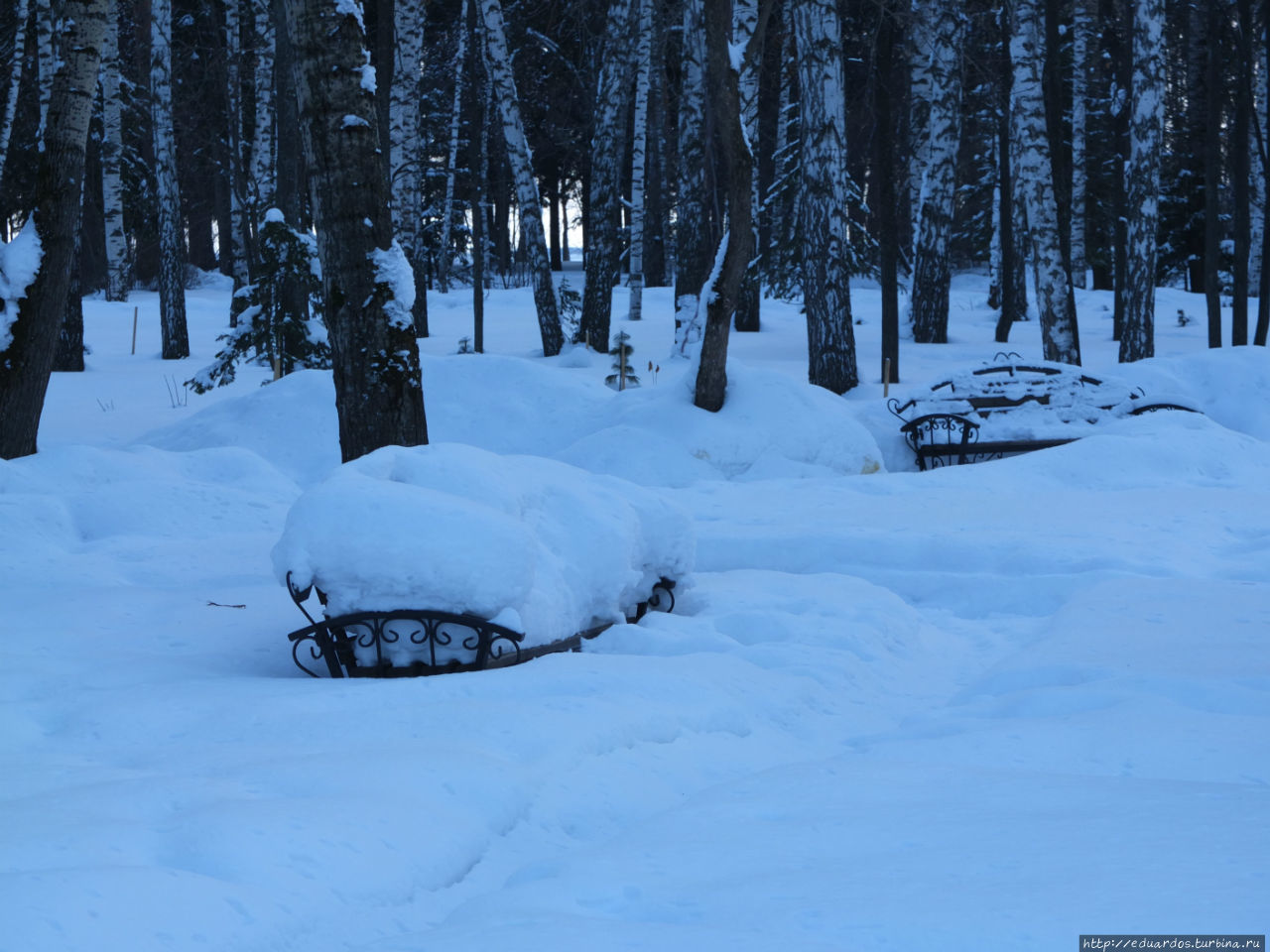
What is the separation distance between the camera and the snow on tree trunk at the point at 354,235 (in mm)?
5688

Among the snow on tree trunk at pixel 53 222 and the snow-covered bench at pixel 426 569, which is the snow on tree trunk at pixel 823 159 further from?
the snow-covered bench at pixel 426 569

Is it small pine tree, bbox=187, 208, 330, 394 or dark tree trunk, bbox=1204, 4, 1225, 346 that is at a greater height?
dark tree trunk, bbox=1204, 4, 1225, 346

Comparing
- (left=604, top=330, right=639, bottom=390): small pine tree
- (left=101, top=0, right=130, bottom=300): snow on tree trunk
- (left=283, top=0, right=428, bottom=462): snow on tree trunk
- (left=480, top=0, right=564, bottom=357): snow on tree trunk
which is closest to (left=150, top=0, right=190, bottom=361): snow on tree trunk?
(left=101, top=0, right=130, bottom=300): snow on tree trunk

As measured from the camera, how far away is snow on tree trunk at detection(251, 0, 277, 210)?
660 inches

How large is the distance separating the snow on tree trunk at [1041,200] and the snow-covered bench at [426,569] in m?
10.9

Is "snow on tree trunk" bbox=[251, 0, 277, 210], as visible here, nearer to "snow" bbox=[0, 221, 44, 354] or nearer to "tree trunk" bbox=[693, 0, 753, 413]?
"tree trunk" bbox=[693, 0, 753, 413]

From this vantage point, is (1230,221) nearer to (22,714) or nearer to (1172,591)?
(1172,591)

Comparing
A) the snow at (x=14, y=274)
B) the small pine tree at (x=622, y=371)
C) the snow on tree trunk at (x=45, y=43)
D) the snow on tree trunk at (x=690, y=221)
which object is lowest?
Answer: the small pine tree at (x=622, y=371)

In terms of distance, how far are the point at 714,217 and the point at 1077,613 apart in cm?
520

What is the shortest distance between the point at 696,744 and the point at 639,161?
17.6 m

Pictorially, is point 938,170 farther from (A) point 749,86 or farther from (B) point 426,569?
(B) point 426,569

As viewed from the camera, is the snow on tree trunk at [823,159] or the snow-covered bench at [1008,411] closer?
the snow-covered bench at [1008,411]

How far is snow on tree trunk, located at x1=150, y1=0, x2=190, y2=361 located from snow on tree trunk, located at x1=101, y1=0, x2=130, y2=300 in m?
0.72

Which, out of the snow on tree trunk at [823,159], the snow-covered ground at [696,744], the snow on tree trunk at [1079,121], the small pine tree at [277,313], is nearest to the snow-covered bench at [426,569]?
the snow-covered ground at [696,744]
